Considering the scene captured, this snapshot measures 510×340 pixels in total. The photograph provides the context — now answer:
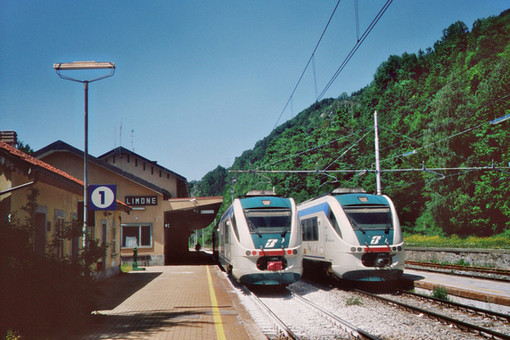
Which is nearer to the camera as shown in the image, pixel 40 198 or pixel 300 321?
pixel 300 321

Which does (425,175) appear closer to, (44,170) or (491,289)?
(491,289)

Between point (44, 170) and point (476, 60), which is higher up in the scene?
point (476, 60)

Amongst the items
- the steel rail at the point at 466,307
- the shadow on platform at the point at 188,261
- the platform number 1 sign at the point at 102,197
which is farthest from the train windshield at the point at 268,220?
the shadow on platform at the point at 188,261

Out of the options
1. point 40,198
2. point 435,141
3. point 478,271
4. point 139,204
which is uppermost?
point 435,141

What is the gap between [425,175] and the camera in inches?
2238

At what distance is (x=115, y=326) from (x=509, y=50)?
47306 mm

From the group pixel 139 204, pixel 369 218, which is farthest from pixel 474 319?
pixel 139 204

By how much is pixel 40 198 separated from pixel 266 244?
6.00 meters

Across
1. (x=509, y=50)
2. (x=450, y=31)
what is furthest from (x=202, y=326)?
(x=450, y=31)

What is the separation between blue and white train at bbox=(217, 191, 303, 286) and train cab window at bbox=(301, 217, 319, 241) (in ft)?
7.52

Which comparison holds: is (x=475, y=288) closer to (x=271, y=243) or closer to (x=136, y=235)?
(x=271, y=243)

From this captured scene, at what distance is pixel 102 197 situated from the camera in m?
12.0

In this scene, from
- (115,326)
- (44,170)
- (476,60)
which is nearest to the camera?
(115,326)

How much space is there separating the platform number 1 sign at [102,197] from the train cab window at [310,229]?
7327mm
